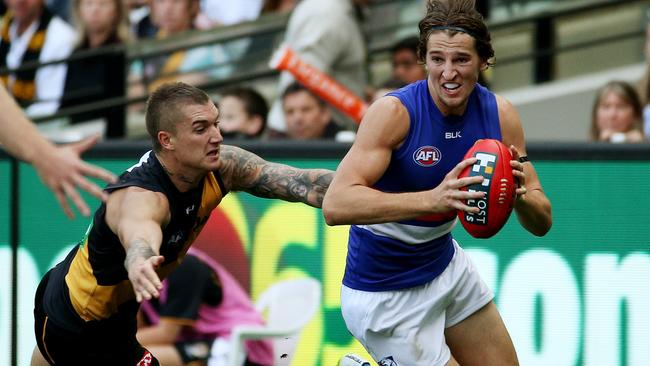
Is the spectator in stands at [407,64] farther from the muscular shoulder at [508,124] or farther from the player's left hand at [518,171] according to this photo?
the player's left hand at [518,171]

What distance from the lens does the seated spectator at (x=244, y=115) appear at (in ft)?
30.1

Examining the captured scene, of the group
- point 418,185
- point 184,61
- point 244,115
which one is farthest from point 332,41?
point 418,185

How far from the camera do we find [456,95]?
5840mm

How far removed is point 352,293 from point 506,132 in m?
1.10

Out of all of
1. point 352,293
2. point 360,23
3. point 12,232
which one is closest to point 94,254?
point 352,293

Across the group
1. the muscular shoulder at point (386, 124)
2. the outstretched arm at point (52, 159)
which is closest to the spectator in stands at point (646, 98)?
the muscular shoulder at point (386, 124)

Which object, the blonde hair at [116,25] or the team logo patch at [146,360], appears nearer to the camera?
the team logo patch at [146,360]

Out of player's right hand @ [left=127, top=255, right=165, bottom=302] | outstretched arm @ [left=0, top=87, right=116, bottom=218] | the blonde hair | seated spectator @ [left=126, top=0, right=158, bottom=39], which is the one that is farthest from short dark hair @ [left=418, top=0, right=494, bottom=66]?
seated spectator @ [left=126, top=0, right=158, bottom=39]

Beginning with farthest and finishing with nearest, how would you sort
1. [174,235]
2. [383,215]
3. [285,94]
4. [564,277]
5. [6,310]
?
[285,94] < [6,310] < [564,277] < [174,235] < [383,215]

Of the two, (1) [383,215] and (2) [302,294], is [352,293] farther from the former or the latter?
(2) [302,294]

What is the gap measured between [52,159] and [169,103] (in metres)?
1.66

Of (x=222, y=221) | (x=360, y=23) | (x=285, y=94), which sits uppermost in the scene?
(x=360, y=23)

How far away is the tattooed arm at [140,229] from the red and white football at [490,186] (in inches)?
52.7

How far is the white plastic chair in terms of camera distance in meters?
8.05
